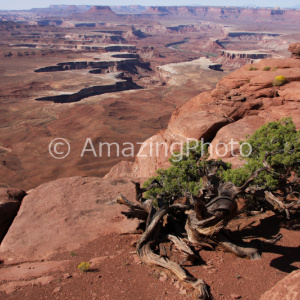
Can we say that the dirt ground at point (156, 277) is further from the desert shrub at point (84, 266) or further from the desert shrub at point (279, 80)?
the desert shrub at point (279, 80)

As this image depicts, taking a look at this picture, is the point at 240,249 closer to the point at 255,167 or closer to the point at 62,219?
the point at 255,167

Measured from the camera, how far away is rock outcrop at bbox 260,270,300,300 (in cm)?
605

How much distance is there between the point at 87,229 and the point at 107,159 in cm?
2369

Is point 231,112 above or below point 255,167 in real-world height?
below

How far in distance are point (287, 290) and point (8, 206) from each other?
10.9 metres

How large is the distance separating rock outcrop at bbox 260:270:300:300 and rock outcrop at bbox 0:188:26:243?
31.9 ft

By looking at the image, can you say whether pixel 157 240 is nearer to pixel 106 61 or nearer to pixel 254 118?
pixel 254 118

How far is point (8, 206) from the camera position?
12.6 metres

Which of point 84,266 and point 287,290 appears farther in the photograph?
point 84,266

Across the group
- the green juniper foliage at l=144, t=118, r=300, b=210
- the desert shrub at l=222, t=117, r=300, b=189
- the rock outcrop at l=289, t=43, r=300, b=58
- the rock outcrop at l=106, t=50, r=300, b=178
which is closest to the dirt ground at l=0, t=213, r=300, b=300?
the desert shrub at l=222, t=117, r=300, b=189

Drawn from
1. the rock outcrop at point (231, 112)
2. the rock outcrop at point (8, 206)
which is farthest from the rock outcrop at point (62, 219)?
the rock outcrop at point (231, 112)

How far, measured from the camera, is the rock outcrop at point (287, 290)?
605 centimetres

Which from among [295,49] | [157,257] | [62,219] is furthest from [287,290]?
[295,49]

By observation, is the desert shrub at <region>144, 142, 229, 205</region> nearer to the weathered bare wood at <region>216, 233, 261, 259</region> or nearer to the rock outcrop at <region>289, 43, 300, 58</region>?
the weathered bare wood at <region>216, 233, 261, 259</region>
